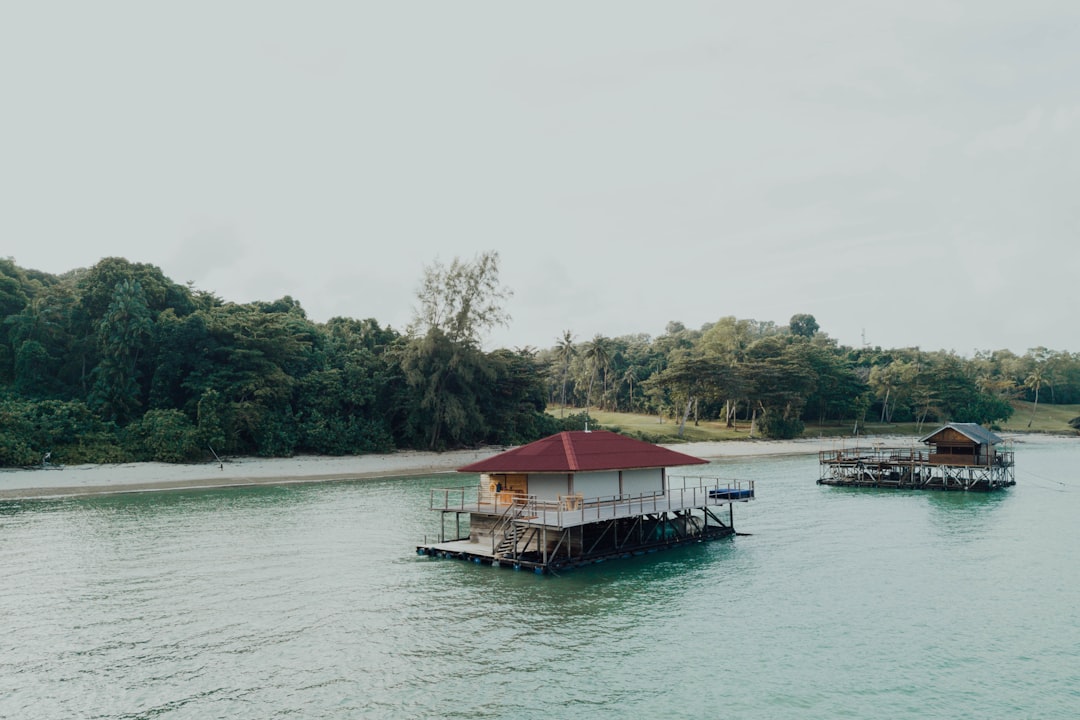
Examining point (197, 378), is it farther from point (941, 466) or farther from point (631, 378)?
point (631, 378)

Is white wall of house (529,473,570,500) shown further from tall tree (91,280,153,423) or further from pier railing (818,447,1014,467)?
tall tree (91,280,153,423)

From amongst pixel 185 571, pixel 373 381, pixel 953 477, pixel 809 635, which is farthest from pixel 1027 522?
pixel 373 381

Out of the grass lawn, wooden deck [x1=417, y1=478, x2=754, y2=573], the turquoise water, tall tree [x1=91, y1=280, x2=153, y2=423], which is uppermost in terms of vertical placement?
tall tree [x1=91, y1=280, x2=153, y2=423]

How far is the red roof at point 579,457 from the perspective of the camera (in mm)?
35812

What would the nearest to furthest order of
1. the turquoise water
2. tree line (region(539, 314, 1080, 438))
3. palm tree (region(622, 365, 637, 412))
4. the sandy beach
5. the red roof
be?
the turquoise water → the red roof → the sandy beach → tree line (region(539, 314, 1080, 438)) → palm tree (region(622, 365, 637, 412))

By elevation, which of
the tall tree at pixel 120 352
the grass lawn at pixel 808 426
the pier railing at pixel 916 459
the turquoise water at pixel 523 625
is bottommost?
the turquoise water at pixel 523 625

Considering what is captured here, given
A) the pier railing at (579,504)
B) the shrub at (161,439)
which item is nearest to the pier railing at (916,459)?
the pier railing at (579,504)

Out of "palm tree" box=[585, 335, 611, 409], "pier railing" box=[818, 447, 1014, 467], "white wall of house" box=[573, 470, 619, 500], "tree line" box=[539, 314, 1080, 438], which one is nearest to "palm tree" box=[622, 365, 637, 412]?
"tree line" box=[539, 314, 1080, 438]

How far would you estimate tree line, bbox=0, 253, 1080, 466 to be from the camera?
6806 cm

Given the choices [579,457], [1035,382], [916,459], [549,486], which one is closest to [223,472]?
[549,486]

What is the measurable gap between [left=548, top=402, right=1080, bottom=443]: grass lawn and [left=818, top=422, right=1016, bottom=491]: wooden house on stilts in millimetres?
34758

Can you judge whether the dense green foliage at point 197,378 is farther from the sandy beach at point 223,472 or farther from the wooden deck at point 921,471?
the wooden deck at point 921,471

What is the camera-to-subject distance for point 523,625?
26.1 meters

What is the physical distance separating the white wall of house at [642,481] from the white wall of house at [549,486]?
3.78 meters
